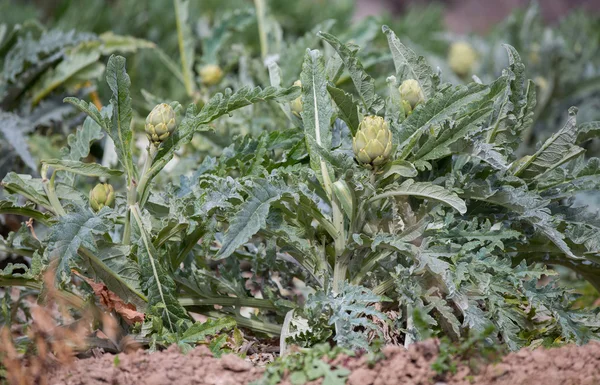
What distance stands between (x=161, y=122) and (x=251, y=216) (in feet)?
0.94

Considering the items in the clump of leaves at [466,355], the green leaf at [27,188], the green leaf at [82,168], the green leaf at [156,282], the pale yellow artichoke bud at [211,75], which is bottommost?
the clump of leaves at [466,355]

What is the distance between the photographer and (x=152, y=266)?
140 centimetres

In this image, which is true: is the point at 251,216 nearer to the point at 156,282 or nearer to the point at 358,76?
the point at 156,282

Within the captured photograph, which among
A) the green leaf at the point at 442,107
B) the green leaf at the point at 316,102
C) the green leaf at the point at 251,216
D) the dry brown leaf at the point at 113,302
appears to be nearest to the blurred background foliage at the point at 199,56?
the green leaf at the point at 442,107

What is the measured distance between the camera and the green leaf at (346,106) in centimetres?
138

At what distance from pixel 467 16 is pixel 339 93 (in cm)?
743

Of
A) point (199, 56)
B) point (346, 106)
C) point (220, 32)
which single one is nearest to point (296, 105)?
point (346, 106)

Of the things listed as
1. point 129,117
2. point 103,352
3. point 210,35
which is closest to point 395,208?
point 129,117

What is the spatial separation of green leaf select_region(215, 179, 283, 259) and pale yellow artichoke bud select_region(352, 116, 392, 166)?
0.56 ft

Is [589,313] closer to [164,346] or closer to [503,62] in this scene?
[164,346]

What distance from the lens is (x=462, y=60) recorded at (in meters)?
3.71

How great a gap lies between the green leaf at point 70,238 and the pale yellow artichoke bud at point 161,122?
0.20 metres

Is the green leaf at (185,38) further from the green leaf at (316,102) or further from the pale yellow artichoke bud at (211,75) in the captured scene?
the green leaf at (316,102)

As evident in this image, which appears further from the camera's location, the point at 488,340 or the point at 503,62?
the point at 503,62
